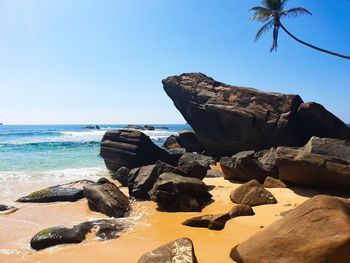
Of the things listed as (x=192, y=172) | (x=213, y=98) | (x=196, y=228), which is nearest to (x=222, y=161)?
(x=192, y=172)

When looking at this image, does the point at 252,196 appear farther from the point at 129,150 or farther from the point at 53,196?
the point at 129,150

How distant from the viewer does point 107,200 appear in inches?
366

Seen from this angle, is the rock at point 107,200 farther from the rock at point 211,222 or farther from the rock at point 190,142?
the rock at point 190,142

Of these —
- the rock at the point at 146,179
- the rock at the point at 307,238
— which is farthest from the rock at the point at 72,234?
the rock at the point at 146,179

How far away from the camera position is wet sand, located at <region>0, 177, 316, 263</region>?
5.92 metres

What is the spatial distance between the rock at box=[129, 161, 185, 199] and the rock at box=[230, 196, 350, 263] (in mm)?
5585

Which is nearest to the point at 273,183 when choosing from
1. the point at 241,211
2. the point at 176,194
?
the point at 241,211

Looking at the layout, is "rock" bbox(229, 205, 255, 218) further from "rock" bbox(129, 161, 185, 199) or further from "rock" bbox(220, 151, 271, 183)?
"rock" bbox(220, 151, 271, 183)

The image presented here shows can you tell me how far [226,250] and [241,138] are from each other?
15.7m

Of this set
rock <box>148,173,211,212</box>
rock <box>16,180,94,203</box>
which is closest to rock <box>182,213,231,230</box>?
rock <box>148,173,211,212</box>

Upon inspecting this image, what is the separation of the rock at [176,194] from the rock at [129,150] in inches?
293

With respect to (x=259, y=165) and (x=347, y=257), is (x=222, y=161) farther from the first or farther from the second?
(x=347, y=257)

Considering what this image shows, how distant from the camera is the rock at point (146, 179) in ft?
35.5

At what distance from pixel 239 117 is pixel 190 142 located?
25.9 feet
